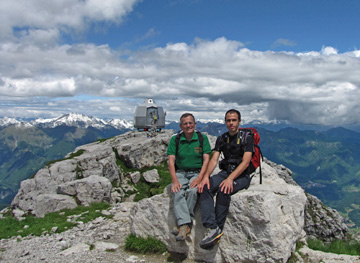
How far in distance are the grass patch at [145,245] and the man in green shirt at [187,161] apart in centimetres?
157

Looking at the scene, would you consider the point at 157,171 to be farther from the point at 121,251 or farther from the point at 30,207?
the point at 121,251

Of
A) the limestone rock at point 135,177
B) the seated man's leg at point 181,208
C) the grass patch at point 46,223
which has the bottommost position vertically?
the limestone rock at point 135,177

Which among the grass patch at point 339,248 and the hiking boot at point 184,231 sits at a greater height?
the hiking boot at point 184,231

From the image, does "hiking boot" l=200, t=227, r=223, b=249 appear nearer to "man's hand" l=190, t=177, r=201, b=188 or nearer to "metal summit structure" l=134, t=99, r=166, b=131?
"man's hand" l=190, t=177, r=201, b=188

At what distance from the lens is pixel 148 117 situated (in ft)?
133

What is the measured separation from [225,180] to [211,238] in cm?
181

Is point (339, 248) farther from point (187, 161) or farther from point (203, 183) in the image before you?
point (187, 161)

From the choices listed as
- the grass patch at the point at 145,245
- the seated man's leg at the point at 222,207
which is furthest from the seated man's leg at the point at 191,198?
the grass patch at the point at 145,245

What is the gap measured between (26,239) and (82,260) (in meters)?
5.06

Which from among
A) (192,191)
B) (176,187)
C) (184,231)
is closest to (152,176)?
(176,187)

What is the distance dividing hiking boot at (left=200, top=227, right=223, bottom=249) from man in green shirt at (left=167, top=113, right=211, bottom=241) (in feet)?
3.15

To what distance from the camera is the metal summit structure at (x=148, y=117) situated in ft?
133

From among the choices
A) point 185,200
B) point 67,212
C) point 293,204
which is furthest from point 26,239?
point 293,204

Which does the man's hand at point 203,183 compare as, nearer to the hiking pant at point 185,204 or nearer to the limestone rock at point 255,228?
the hiking pant at point 185,204
